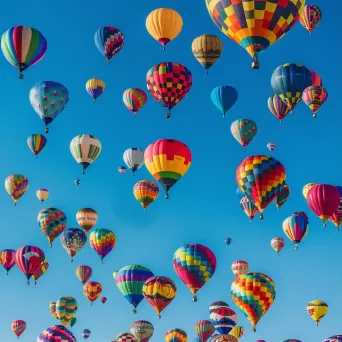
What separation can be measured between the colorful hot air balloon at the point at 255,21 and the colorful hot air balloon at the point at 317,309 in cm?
2015

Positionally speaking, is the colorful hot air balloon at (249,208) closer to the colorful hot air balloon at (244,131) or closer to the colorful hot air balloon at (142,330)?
the colorful hot air balloon at (244,131)

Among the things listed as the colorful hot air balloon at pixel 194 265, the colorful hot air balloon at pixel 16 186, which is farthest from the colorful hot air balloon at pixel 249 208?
the colorful hot air balloon at pixel 16 186

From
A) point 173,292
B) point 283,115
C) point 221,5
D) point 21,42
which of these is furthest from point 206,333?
point 221,5

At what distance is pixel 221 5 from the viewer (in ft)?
91.5

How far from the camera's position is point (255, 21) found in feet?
89.8

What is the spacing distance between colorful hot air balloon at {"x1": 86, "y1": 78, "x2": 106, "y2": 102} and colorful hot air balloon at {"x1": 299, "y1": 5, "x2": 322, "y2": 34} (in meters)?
10.3

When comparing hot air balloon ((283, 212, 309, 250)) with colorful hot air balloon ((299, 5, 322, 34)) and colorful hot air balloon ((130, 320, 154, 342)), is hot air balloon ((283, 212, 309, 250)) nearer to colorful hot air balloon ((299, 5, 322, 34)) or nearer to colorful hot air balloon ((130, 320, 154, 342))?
colorful hot air balloon ((130, 320, 154, 342))

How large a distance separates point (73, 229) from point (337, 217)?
12.8 m

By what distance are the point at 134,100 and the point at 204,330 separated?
11848mm

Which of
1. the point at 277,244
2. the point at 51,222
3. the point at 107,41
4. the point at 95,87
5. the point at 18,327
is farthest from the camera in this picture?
the point at 18,327

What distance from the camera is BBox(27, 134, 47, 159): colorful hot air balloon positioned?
4184 cm

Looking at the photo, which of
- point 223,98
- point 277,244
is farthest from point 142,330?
point 223,98

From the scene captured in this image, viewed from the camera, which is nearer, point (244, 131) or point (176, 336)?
point (244, 131)

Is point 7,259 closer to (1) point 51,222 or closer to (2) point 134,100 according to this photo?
(1) point 51,222
